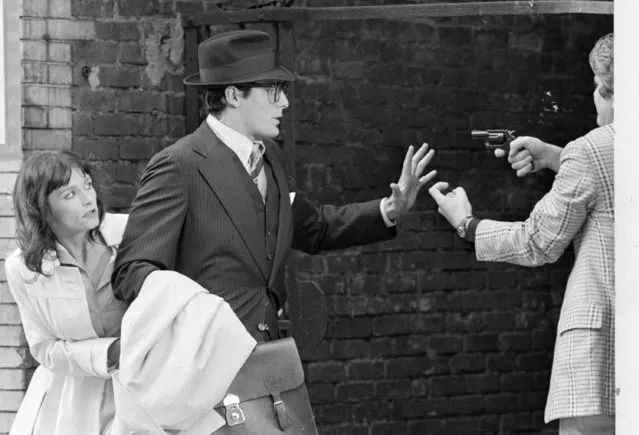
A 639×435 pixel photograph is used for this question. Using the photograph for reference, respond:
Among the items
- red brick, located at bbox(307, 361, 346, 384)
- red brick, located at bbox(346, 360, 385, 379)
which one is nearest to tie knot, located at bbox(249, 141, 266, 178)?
red brick, located at bbox(307, 361, 346, 384)

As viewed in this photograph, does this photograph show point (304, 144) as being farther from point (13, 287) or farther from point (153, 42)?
point (13, 287)

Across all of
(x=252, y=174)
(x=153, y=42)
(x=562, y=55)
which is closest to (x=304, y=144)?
(x=153, y=42)

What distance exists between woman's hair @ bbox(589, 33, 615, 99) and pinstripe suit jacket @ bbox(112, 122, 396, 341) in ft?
3.72

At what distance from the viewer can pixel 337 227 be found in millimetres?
4973

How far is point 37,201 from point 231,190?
0.65 m

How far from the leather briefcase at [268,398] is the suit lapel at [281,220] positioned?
29 centimetres

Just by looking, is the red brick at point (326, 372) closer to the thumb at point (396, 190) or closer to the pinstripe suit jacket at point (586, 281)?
the thumb at point (396, 190)

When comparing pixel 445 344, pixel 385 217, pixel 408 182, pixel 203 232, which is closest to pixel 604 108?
pixel 408 182

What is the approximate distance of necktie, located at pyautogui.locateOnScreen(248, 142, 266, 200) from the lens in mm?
4676

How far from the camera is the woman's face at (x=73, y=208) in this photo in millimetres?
4637

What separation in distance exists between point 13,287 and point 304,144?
236 centimetres

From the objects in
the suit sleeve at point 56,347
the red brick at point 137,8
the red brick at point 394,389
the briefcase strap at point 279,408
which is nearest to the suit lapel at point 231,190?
the briefcase strap at point 279,408

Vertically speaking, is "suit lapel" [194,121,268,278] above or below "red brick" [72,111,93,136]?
below

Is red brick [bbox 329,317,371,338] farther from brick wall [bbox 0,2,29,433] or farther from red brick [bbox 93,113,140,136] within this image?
brick wall [bbox 0,2,29,433]
